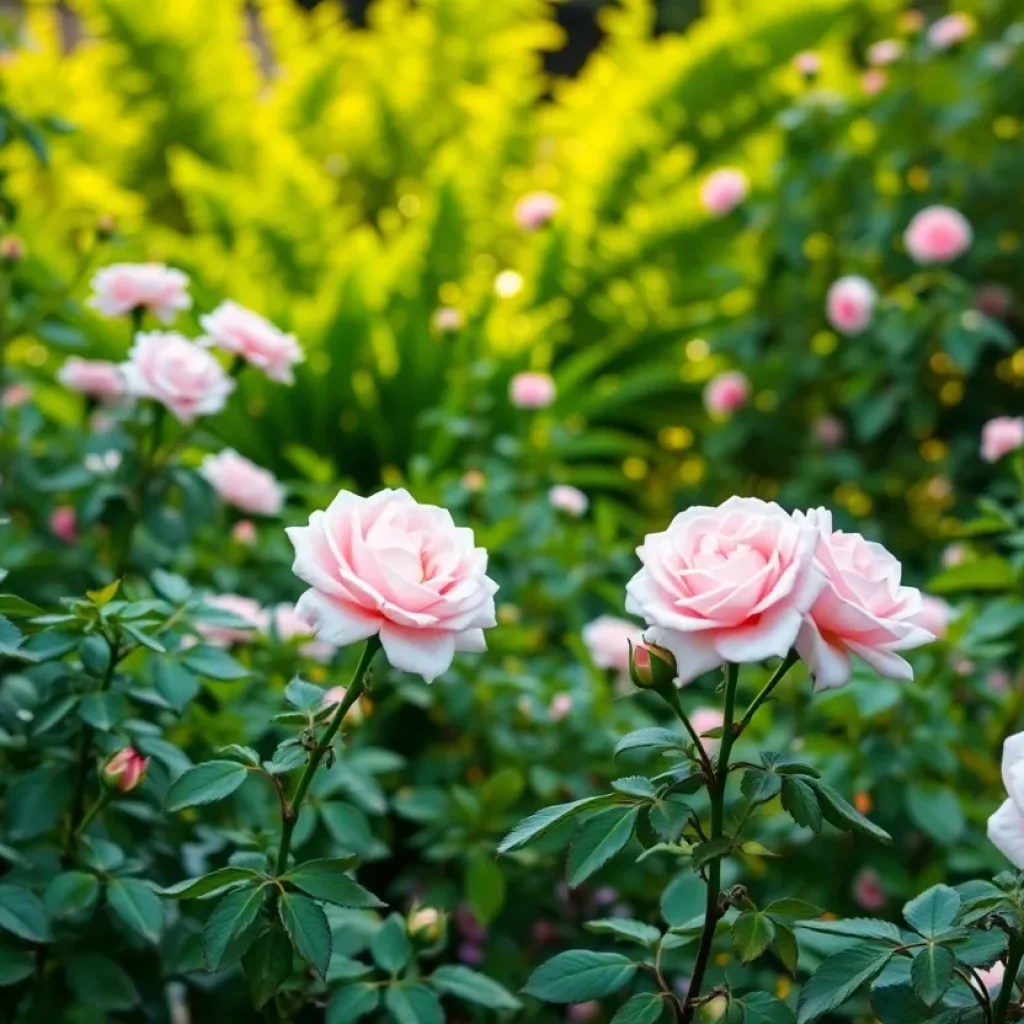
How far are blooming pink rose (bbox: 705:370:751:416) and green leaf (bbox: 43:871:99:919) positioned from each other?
5.37 feet

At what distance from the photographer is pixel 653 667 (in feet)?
2.09

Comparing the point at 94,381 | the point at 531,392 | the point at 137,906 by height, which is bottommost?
the point at 531,392

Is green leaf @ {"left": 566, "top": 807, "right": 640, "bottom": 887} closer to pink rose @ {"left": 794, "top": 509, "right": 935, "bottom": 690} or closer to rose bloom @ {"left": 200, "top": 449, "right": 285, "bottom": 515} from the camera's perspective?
pink rose @ {"left": 794, "top": 509, "right": 935, "bottom": 690}

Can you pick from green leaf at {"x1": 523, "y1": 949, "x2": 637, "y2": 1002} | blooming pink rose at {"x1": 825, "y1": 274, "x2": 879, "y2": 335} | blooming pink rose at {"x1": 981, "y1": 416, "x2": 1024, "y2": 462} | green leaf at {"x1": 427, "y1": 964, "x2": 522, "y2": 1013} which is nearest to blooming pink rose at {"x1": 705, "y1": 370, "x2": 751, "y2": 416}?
blooming pink rose at {"x1": 825, "y1": 274, "x2": 879, "y2": 335}

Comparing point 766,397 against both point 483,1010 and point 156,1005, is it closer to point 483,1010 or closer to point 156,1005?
point 483,1010

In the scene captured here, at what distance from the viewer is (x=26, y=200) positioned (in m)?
3.18

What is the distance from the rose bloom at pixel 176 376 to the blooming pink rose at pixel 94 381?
0.32m

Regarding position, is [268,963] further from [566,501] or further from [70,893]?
[566,501]

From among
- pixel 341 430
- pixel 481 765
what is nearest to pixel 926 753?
pixel 481 765

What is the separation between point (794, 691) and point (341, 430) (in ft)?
4.34

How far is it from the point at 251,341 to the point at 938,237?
1.24 metres

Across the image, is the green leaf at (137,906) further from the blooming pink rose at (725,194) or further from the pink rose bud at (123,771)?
the blooming pink rose at (725,194)

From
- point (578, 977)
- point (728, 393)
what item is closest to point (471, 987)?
point (578, 977)

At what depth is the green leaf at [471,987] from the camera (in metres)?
0.81
